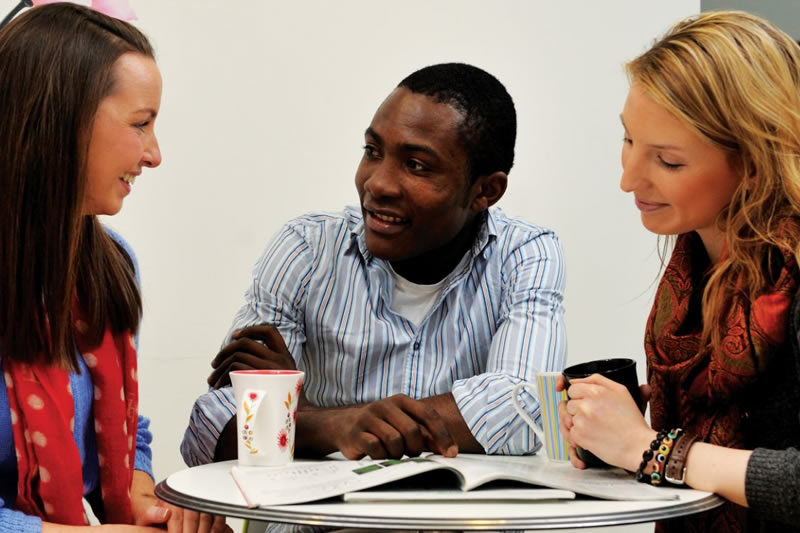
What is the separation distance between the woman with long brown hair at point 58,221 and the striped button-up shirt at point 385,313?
0.42 meters

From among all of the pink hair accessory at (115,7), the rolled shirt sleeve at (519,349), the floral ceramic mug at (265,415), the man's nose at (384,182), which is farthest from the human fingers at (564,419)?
the pink hair accessory at (115,7)

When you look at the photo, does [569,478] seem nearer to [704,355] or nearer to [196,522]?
[704,355]

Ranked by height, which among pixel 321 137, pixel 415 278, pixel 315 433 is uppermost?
pixel 321 137

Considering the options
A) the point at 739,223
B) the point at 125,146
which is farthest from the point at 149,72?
the point at 739,223

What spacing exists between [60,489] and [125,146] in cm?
50

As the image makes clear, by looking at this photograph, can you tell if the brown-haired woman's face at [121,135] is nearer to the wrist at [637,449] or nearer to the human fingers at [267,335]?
the human fingers at [267,335]

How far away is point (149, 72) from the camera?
1382mm

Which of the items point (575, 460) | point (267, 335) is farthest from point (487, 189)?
point (575, 460)

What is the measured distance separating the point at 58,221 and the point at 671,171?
0.84 meters

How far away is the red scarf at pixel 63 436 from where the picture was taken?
1.30 m

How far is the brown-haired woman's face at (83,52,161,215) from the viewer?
132 cm

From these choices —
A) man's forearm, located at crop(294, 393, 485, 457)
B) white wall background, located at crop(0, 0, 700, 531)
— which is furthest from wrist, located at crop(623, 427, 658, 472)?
white wall background, located at crop(0, 0, 700, 531)

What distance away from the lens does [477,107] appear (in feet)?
6.03

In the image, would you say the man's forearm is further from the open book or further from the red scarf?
the red scarf
